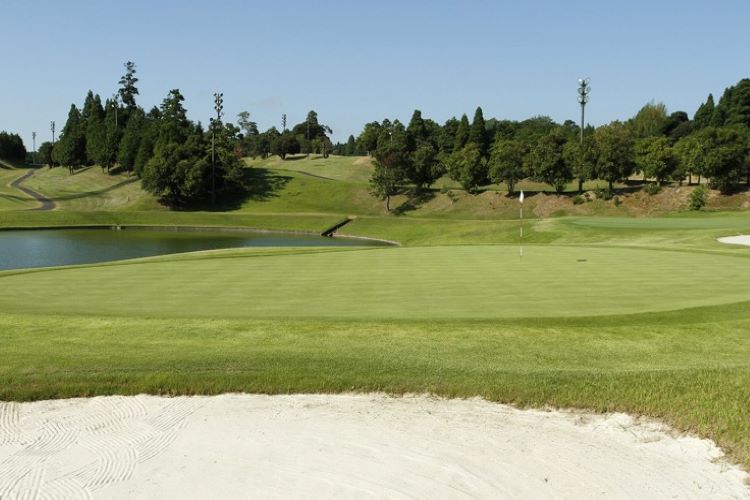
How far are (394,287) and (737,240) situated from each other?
25242 mm

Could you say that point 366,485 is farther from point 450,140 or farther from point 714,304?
point 450,140

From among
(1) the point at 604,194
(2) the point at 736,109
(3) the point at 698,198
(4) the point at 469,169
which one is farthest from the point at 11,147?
(2) the point at 736,109

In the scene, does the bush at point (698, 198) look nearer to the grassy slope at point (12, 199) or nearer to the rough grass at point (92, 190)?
the rough grass at point (92, 190)

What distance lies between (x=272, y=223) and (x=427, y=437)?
69.0 meters

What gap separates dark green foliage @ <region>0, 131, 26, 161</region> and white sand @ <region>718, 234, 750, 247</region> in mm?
173828

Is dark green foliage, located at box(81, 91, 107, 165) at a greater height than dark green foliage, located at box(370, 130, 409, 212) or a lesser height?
greater

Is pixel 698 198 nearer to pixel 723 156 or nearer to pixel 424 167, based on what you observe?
pixel 723 156

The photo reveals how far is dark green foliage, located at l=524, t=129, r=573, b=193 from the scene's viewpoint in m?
74.8

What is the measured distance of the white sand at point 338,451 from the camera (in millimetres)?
5902

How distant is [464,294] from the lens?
15312mm

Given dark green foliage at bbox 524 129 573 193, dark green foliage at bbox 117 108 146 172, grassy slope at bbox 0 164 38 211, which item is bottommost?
grassy slope at bbox 0 164 38 211

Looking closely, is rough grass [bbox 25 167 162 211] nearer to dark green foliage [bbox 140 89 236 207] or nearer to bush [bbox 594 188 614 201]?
dark green foliage [bbox 140 89 236 207]

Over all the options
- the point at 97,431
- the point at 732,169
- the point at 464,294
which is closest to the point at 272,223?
the point at 732,169

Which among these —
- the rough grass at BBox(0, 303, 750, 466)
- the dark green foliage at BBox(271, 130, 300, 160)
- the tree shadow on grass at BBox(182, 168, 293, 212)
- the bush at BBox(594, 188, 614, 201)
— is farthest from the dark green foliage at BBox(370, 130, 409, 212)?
the rough grass at BBox(0, 303, 750, 466)
